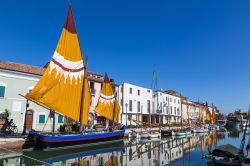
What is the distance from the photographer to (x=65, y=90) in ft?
69.9

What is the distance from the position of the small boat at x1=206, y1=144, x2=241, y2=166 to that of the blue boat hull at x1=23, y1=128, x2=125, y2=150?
13.6m

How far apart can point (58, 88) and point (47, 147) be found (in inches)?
239

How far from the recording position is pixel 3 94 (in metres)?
28.1

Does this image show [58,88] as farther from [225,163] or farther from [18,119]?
[225,163]

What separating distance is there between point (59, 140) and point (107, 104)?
11460mm

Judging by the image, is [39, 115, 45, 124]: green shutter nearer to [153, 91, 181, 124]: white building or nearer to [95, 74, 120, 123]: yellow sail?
[95, 74, 120, 123]: yellow sail

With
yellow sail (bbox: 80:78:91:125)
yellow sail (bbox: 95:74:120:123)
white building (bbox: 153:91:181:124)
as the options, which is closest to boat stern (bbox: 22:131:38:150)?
yellow sail (bbox: 80:78:91:125)

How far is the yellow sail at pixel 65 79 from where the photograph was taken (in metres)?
19.3

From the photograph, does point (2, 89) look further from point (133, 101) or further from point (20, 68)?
point (133, 101)

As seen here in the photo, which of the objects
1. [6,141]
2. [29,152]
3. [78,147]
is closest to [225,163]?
[78,147]

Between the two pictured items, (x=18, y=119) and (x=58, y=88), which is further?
(x=18, y=119)

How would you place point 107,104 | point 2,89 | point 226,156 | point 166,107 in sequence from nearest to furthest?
point 226,156 < point 2,89 < point 107,104 < point 166,107

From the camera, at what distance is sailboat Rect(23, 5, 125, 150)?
19484 millimetres

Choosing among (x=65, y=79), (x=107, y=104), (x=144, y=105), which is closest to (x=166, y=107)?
(x=144, y=105)
